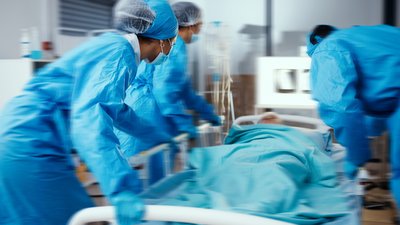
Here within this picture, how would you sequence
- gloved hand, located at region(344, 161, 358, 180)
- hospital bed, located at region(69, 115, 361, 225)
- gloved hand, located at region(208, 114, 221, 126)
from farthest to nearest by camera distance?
gloved hand, located at region(208, 114, 221, 126) → gloved hand, located at region(344, 161, 358, 180) → hospital bed, located at region(69, 115, 361, 225)

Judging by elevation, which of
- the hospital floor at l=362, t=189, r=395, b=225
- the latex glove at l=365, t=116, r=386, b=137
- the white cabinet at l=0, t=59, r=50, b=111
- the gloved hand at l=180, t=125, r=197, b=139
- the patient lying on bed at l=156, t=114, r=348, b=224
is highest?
the white cabinet at l=0, t=59, r=50, b=111

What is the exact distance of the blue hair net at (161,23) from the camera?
1.64m

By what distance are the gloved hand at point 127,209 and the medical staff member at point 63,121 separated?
0.21 feet

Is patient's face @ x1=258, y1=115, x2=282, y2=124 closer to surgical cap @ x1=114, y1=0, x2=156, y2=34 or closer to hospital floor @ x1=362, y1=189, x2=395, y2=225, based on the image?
hospital floor @ x1=362, y1=189, x2=395, y2=225

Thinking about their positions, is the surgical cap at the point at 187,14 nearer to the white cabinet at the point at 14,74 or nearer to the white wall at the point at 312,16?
the white cabinet at the point at 14,74

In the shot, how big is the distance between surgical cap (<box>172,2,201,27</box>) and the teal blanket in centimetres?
77

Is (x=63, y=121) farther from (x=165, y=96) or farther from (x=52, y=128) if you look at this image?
(x=165, y=96)

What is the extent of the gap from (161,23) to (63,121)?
19.8 inches

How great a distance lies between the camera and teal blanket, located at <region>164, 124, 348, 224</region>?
5.29ft

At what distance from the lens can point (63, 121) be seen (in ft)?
4.79

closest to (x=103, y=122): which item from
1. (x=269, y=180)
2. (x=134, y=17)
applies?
(x=134, y=17)

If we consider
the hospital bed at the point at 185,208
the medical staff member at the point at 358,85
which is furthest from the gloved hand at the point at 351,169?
the hospital bed at the point at 185,208

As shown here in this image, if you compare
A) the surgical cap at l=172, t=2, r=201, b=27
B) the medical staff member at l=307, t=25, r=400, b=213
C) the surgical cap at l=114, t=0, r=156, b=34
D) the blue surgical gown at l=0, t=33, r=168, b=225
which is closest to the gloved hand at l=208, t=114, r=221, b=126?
the surgical cap at l=172, t=2, r=201, b=27

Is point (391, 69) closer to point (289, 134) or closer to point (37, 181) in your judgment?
point (289, 134)
